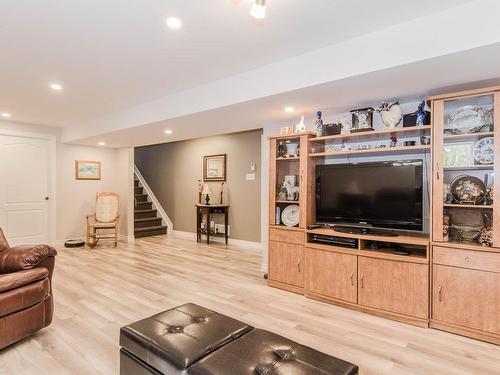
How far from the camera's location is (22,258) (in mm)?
2414

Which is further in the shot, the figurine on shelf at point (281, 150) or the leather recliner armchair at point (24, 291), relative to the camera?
the figurine on shelf at point (281, 150)

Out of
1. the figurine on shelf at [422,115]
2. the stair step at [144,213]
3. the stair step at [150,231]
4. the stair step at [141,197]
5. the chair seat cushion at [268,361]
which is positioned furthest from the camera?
the stair step at [141,197]

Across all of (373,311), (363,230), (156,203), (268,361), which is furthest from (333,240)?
(156,203)

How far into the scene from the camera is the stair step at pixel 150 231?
7027 mm

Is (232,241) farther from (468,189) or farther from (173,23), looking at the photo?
(173,23)

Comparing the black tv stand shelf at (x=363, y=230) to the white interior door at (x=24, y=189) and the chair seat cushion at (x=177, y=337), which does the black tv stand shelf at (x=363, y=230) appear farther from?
the white interior door at (x=24, y=189)

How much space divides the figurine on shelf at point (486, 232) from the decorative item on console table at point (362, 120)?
1.27 meters

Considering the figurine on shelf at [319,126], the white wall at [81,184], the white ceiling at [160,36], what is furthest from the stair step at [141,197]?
the figurine on shelf at [319,126]

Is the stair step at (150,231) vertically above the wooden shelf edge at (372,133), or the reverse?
the wooden shelf edge at (372,133)

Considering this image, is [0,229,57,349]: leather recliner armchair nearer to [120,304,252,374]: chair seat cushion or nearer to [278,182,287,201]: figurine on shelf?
[120,304,252,374]: chair seat cushion

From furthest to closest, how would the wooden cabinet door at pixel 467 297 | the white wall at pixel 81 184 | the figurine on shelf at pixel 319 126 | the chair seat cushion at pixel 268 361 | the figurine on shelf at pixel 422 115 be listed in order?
the white wall at pixel 81 184
the figurine on shelf at pixel 319 126
the figurine on shelf at pixel 422 115
the wooden cabinet door at pixel 467 297
the chair seat cushion at pixel 268 361

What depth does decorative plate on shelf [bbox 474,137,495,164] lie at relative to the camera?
252cm

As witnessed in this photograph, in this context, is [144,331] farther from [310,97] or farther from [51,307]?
[310,97]

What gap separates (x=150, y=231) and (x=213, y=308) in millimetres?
4659
